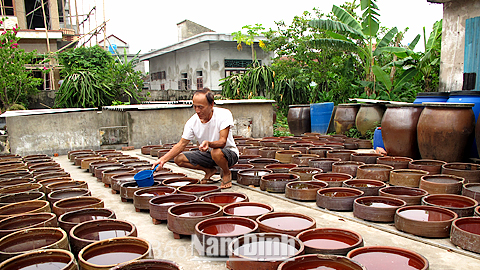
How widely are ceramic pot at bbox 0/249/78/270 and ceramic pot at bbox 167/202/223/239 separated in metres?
0.77

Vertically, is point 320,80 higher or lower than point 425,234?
higher

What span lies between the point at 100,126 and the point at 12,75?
359 centimetres

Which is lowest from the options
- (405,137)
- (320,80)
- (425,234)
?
(425,234)

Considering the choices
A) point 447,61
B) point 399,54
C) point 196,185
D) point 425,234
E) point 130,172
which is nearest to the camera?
point 425,234

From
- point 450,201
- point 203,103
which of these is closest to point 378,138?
point 450,201

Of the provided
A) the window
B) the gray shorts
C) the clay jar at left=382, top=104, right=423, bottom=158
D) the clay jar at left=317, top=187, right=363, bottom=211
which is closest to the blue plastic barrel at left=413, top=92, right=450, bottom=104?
the clay jar at left=382, top=104, right=423, bottom=158

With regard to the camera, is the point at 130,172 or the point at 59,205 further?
the point at 130,172

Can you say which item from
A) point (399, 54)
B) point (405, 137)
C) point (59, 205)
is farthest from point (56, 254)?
point (399, 54)

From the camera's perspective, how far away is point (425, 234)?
256 cm

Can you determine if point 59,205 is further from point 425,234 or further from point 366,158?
point 366,158

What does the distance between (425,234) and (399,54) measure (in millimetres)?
8103

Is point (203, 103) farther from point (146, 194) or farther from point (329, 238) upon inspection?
point (329, 238)

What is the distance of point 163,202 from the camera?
10.8 ft

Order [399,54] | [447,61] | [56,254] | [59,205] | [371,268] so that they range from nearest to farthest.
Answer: [371,268] < [56,254] < [59,205] < [447,61] < [399,54]
